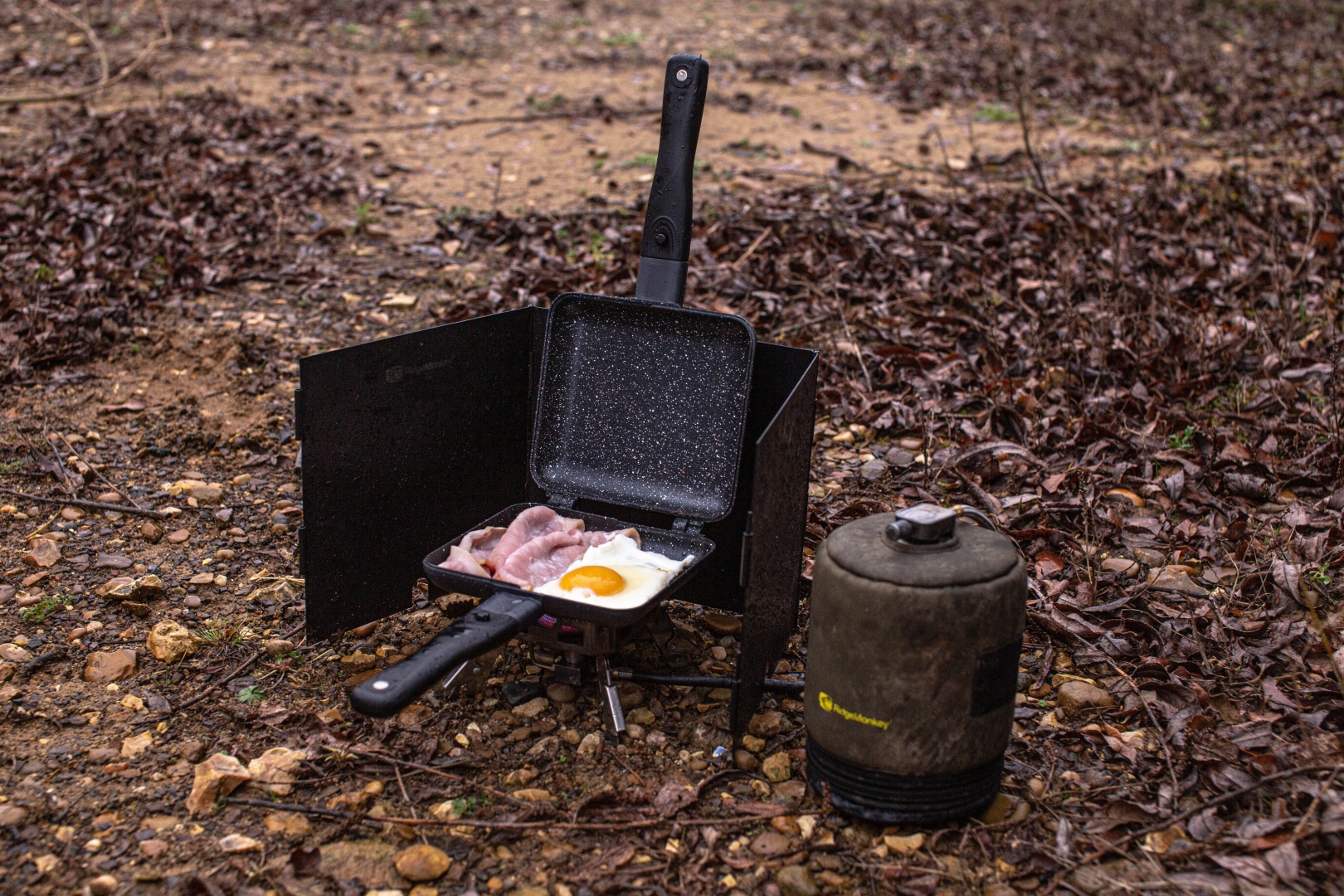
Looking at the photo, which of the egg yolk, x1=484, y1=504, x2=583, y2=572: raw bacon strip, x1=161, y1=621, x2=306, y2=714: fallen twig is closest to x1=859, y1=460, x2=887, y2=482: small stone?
x1=484, y1=504, x2=583, y2=572: raw bacon strip

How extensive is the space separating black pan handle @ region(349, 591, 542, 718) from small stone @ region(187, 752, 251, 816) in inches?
17.6

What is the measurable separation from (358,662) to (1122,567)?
109 inches

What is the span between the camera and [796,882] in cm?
266

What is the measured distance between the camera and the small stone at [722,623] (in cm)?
384

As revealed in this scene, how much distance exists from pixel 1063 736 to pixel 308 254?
5.58 m

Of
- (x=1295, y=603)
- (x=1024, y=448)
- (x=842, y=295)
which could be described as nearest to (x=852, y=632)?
(x=1295, y=603)

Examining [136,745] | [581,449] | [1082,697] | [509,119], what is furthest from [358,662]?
[509,119]

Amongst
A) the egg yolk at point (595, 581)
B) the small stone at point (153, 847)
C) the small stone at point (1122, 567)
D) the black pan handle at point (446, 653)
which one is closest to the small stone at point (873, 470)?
the small stone at point (1122, 567)

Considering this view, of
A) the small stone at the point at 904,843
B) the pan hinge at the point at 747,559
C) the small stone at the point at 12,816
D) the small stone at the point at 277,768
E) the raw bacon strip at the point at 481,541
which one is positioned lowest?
the small stone at the point at 277,768

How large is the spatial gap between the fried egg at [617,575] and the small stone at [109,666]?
1.38 metres

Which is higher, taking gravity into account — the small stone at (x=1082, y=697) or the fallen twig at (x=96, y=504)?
the small stone at (x=1082, y=697)

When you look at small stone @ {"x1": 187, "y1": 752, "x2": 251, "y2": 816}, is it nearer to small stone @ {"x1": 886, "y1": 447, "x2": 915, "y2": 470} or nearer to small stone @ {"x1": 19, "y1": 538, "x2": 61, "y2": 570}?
small stone @ {"x1": 19, "y1": 538, "x2": 61, "y2": 570}

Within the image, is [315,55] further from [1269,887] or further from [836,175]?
[1269,887]

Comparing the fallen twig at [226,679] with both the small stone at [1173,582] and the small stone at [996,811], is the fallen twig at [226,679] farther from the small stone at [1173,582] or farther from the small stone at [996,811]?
the small stone at [1173,582]
